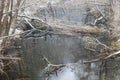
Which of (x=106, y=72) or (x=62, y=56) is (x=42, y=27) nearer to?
(x=62, y=56)

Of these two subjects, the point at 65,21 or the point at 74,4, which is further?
the point at 74,4

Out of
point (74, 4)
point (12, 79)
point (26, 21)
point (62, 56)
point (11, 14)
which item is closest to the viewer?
point (12, 79)

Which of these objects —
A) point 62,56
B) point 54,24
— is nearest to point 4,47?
point 62,56

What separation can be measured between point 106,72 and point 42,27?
217 inches

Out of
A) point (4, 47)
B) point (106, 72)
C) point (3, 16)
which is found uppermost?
point (3, 16)

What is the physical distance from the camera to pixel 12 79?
32.6ft

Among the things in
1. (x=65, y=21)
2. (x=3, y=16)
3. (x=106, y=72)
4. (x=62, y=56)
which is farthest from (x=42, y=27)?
(x=106, y=72)

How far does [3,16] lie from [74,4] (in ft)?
27.2

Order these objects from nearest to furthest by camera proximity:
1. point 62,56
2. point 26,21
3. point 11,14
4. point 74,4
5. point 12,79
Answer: point 12,79 < point 11,14 < point 62,56 < point 26,21 < point 74,4

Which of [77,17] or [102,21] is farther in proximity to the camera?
[77,17]

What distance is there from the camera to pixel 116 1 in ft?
53.6

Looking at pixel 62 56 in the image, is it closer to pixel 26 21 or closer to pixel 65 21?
pixel 26 21

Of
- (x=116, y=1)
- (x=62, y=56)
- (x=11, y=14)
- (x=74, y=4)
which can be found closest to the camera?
Answer: (x=11, y=14)

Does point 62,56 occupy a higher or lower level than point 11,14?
lower
